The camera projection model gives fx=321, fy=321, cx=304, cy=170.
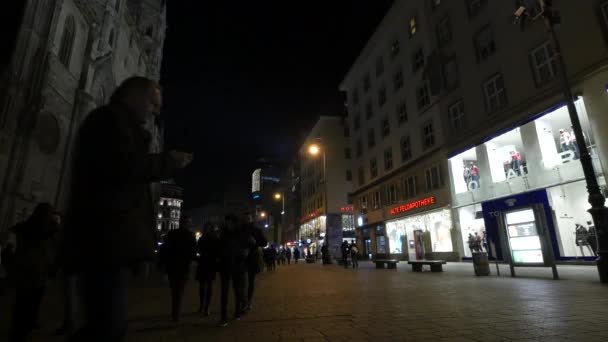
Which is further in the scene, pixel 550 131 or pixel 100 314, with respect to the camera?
pixel 550 131

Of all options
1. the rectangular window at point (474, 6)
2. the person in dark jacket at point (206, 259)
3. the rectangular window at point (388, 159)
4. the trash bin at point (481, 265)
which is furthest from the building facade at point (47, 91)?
the rectangular window at point (388, 159)

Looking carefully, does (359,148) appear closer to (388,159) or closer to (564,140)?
(388,159)

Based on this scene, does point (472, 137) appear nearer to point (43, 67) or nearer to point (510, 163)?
point (510, 163)

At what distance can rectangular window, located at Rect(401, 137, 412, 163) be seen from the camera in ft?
94.1

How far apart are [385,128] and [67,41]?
2830cm

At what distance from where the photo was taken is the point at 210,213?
17912 centimetres

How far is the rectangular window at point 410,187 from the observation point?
27.6m

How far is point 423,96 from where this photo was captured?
89.5ft

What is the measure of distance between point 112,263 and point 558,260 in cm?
2054

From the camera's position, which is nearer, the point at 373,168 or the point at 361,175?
the point at 373,168

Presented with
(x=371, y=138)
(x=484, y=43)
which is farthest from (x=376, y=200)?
(x=484, y=43)

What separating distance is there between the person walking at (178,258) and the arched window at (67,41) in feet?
79.3

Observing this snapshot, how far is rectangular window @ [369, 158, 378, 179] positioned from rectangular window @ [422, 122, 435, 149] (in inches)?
327

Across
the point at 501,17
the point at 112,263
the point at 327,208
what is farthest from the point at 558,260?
the point at 327,208
